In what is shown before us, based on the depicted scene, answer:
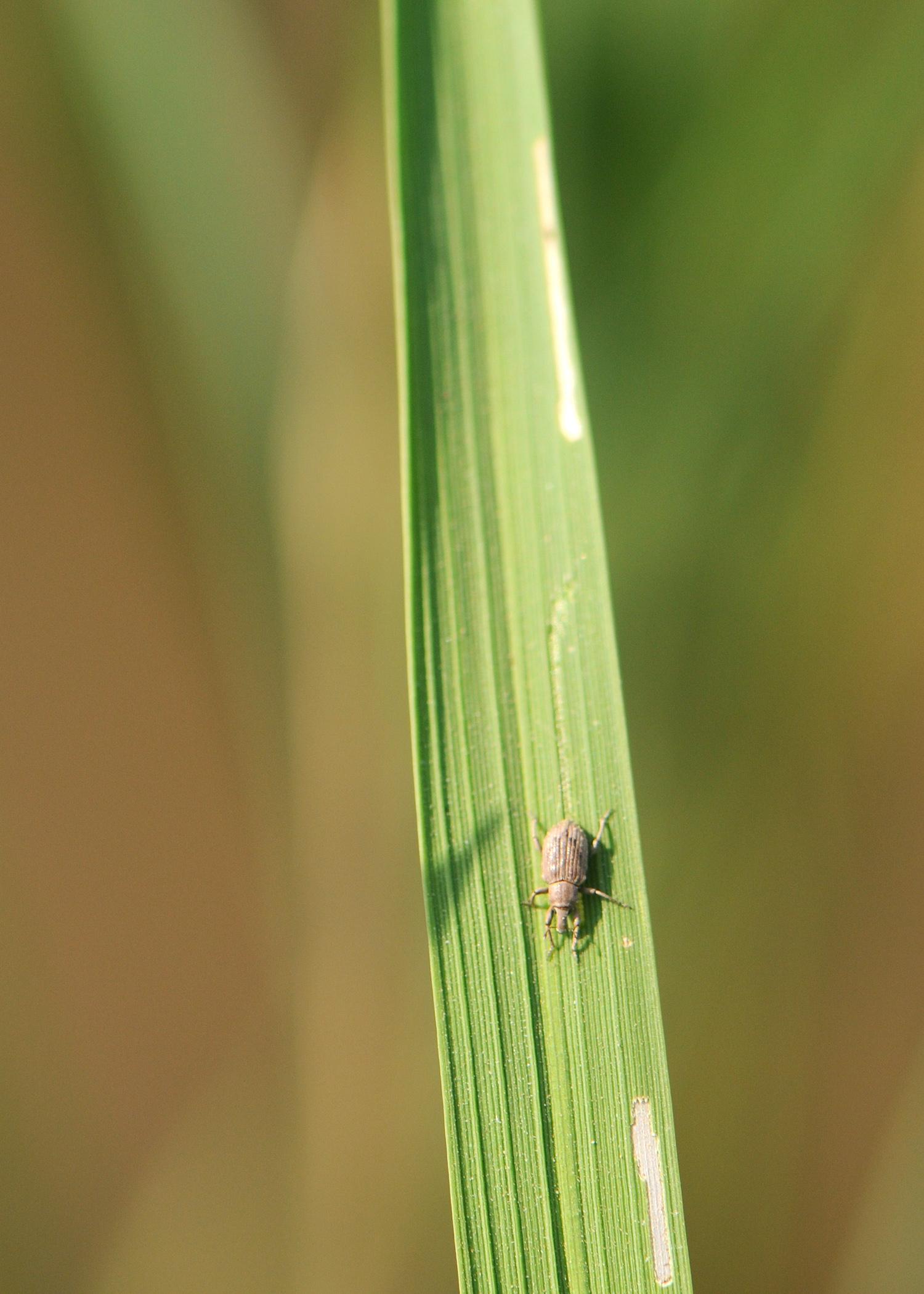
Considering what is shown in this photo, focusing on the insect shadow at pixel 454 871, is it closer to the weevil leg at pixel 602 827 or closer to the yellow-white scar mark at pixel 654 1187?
the weevil leg at pixel 602 827

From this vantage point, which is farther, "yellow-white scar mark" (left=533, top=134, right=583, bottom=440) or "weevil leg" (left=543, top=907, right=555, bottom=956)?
"weevil leg" (left=543, top=907, right=555, bottom=956)

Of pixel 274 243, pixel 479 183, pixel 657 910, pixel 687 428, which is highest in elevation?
pixel 274 243

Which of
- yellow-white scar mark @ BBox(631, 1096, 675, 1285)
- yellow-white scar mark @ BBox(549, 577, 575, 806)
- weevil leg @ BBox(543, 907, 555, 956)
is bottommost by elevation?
yellow-white scar mark @ BBox(631, 1096, 675, 1285)

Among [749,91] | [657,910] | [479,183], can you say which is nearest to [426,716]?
[479,183]

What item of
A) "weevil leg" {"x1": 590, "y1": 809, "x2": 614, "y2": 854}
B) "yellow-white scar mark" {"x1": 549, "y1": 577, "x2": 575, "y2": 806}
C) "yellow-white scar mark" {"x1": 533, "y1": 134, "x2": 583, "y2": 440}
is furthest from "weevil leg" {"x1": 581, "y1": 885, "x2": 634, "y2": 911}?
"yellow-white scar mark" {"x1": 533, "y1": 134, "x2": 583, "y2": 440}

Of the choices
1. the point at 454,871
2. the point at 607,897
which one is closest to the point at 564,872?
the point at 607,897

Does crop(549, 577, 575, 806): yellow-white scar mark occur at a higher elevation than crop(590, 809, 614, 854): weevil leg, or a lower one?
higher

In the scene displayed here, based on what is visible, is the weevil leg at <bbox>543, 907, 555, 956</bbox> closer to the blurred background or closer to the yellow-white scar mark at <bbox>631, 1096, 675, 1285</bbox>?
the yellow-white scar mark at <bbox>631, 1096, 675, 1285</bbox>

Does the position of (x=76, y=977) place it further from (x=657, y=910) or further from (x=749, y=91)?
(x=749, y=91)
